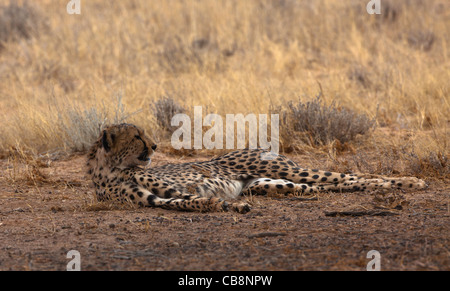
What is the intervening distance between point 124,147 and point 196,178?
0.62 meters

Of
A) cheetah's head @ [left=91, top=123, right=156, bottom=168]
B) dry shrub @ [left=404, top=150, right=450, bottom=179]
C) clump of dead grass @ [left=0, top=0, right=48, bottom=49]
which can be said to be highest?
clump of dead grass @ [left=0, top=0, right=48, bottom=49]

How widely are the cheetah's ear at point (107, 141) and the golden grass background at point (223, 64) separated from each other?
2.25 m

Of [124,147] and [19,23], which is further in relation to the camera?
[19,23]

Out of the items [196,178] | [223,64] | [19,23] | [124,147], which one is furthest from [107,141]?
[19,23]

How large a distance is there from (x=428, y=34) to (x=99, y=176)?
8.80 meters

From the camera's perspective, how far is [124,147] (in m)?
5.02

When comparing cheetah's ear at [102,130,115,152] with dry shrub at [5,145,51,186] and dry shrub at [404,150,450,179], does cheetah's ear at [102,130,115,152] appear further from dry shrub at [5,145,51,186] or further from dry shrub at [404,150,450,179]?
dry shrub at [404,150,450,179]

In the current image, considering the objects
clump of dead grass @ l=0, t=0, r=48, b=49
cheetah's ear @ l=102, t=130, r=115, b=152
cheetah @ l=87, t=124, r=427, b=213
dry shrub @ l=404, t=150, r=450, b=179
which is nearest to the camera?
cheetah @ l=87, t=124, r=427, b=213

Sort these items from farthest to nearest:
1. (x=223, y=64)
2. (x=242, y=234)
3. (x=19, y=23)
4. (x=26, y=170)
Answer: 1. (x=19, y=23)
2. (x=223, y=64)
3. (x=26, y=170)
4. (x=242, y=234)

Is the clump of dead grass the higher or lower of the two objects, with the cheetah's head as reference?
higher

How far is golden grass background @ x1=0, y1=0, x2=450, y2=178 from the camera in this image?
7660 mm

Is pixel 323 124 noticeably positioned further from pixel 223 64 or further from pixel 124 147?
pixel 223 64

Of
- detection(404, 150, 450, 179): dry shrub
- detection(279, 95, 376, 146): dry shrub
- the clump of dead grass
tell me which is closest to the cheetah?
detection(404, 150, 450, 179): dry shrub
